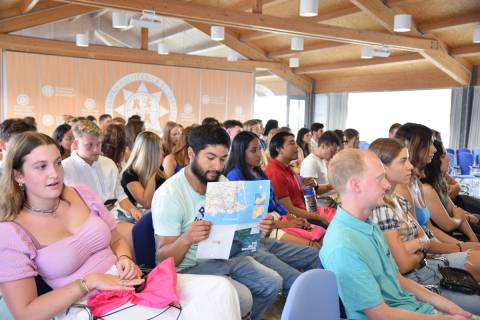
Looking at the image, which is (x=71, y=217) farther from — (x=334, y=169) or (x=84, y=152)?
(x=84, y=152)

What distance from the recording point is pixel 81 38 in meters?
10.8

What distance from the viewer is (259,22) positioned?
8984 mm

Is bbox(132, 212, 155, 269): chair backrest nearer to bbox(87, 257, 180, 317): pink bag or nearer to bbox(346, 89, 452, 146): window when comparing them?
bbox(87, 257, 180, 317): pink bag

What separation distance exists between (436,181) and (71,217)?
2.99 m

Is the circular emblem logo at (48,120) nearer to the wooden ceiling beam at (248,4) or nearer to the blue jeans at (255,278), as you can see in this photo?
the wooden ceiling beam at (248,4)

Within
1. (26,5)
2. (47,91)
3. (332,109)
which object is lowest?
(332,109)

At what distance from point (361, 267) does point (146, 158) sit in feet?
8.71

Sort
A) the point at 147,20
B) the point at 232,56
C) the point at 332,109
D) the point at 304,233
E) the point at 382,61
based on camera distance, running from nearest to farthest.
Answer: the point at 304,233, the point at 147,20, the point at 232,56, the point at 382,61, the point at 332,109

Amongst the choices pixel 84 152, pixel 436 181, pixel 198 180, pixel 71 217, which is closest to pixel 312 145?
pixel 436 181

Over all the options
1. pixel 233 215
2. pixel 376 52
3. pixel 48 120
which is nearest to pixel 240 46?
pixel 376 52

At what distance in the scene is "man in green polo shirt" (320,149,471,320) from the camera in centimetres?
195

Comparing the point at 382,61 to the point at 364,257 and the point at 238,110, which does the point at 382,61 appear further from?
the point at 364,257

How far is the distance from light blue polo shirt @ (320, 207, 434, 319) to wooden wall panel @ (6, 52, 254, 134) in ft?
34.6

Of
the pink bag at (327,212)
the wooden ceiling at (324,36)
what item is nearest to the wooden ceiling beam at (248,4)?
the wooden ceiling at (324,36)
